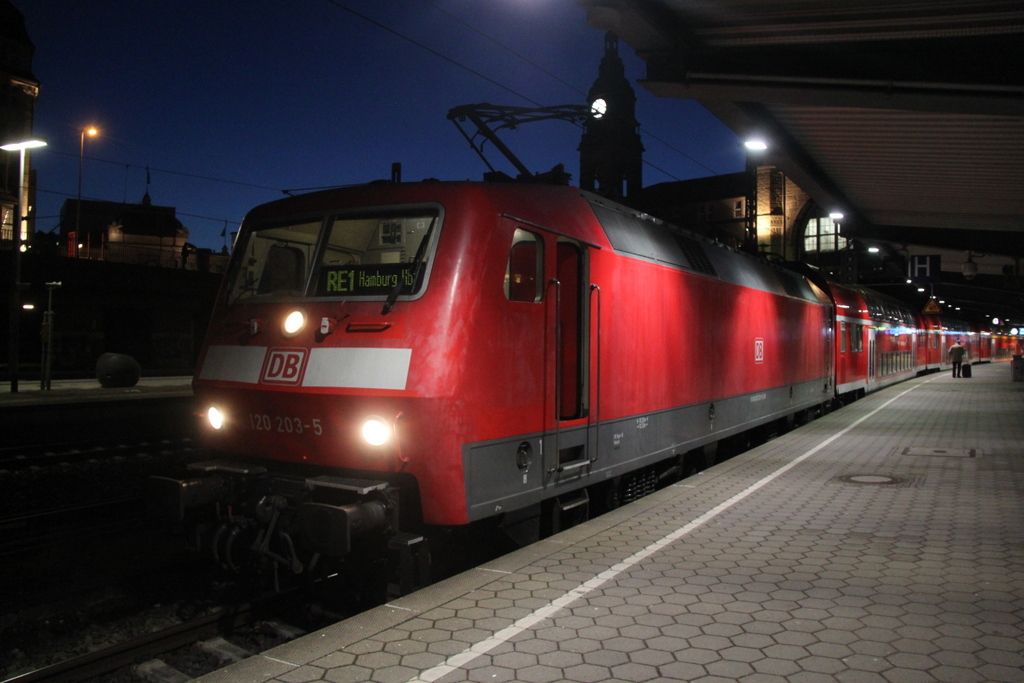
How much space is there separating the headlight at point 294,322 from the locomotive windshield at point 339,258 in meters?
0.19

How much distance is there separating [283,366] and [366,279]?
2.93ft

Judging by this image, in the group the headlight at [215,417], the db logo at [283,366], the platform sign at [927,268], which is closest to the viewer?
the db logo at [283,366]

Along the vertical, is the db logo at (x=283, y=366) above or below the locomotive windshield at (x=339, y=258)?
below

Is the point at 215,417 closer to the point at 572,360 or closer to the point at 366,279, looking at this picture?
the point at 366,279

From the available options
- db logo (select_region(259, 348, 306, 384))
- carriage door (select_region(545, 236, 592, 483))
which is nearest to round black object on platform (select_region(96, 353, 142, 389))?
db logo (select_region(259, 348, 306, 384))

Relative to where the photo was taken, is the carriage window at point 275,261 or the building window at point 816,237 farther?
the building window at point 816,237

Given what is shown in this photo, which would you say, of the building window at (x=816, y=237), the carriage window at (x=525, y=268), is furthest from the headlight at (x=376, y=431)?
the building window at (x=816, y=237)

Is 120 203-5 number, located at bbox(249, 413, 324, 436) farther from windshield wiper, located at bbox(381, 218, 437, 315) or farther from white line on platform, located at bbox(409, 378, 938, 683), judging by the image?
white line on platform, located at bbox(409, 378, 938, 683)

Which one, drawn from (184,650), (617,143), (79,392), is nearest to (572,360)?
(184,650)

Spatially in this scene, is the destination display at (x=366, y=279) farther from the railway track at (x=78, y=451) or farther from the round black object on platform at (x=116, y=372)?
the round black object on platform at (x=116, y=372)

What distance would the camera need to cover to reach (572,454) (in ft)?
21.7

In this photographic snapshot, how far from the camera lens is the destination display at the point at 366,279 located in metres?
5.58

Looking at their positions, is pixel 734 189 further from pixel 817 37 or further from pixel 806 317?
pixel 817 37

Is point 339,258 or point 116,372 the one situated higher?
point 339,258
